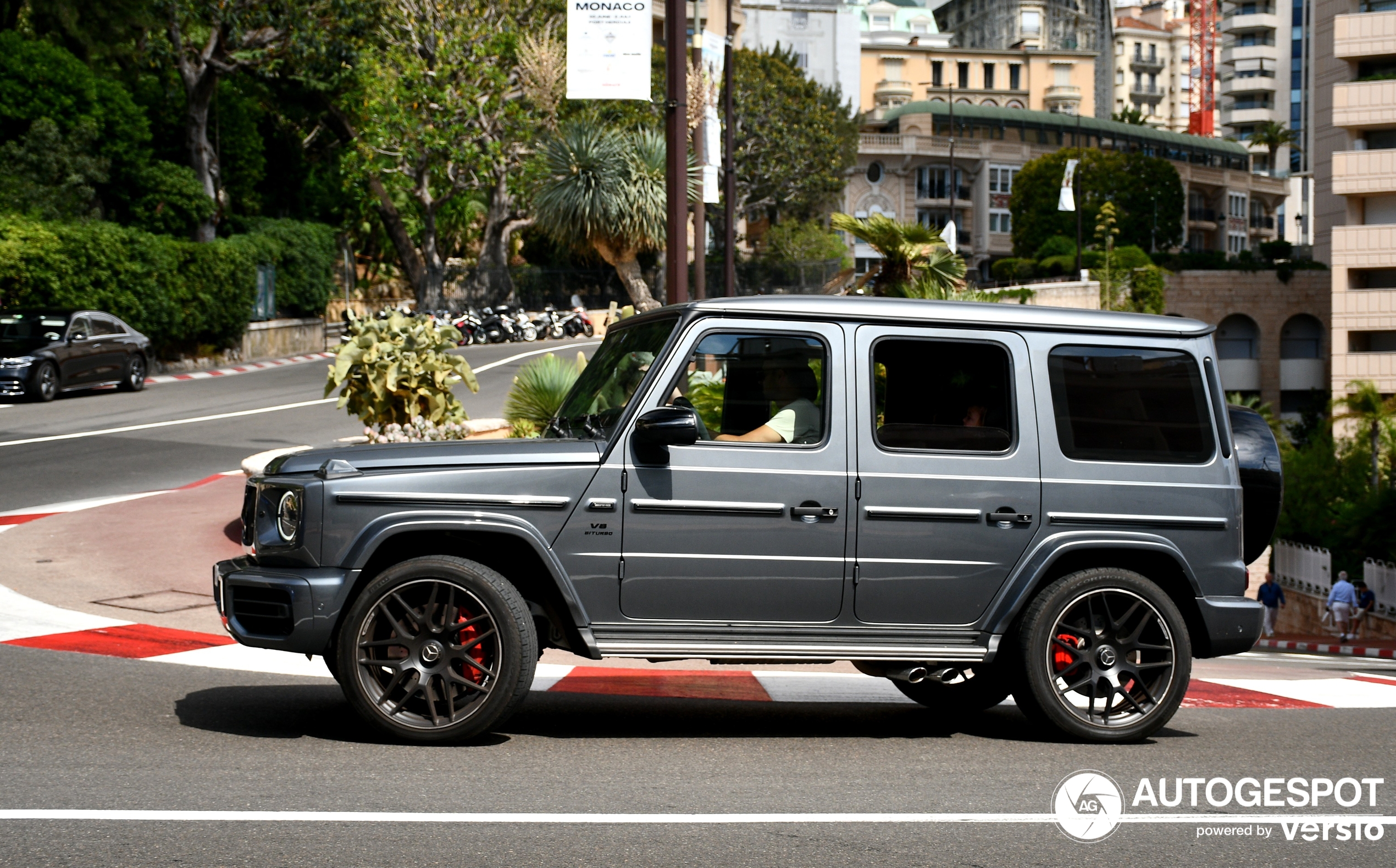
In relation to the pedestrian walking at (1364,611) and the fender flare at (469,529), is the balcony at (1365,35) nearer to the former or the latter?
the pedestrian walking at (1364,611)

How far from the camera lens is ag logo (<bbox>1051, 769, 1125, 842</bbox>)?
4.96m

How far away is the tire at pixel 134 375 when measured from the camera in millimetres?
28156

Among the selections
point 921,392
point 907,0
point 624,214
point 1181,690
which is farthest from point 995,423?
point 907,0

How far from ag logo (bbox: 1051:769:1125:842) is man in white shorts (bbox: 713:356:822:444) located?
1807 millimetres

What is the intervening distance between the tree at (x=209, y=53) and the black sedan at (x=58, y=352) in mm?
12642

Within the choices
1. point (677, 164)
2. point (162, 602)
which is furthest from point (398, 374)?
point (162, 602)

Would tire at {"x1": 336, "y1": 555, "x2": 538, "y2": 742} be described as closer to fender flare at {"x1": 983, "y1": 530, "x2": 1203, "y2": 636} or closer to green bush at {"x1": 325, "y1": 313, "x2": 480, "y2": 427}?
fender flare at {"x1": 983, "y1": 530, "x2": 1203, "y2": 636}

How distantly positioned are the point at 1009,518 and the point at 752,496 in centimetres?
120

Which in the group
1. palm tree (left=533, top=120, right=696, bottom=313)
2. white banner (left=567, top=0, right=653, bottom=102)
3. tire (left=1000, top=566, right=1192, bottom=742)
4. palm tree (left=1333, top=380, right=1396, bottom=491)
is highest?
palm tree (left=533, top=120, right=696, bottom=313)

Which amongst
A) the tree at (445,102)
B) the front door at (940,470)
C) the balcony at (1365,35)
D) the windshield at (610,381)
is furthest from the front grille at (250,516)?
the balcony at (1365,35)

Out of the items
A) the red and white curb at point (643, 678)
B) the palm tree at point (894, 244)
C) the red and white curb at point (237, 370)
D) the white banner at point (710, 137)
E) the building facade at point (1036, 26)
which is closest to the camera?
the red and white curb at point (643, 678)

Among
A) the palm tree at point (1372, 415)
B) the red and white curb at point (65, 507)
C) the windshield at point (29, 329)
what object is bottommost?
the palm tree at point (1372, 415)

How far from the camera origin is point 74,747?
568 centimetres

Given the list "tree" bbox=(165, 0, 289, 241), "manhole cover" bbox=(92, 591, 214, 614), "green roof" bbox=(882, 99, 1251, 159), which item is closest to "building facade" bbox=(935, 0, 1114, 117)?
"green roof" bbox=(882, 99, 1251, 159)
